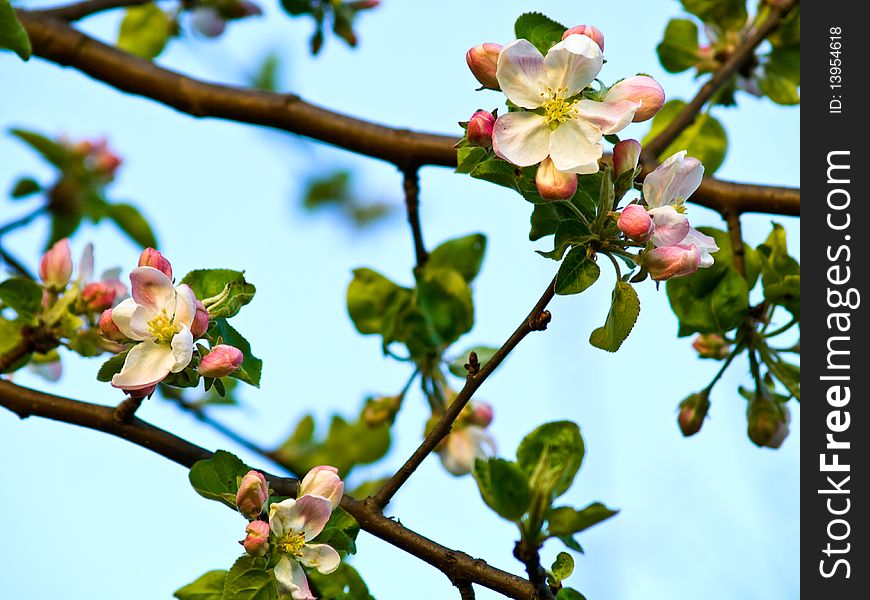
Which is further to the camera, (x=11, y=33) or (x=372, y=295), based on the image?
(x=372, y=295)

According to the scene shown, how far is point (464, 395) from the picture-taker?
1.50 m

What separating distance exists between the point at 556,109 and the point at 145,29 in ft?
7.25

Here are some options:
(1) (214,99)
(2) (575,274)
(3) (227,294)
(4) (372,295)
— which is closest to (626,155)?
(2) (575,274)

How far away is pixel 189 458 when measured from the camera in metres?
1.71

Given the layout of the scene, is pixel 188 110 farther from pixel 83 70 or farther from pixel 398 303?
pixel 398 303

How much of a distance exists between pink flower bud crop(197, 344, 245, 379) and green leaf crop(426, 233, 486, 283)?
1.23 m

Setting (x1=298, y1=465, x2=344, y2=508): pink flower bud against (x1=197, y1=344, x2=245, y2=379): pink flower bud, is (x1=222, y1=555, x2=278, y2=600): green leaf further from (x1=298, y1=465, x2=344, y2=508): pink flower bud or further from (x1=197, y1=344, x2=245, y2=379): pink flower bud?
(x1=197, y1=344, x2=245, y2=379): pink flower bud

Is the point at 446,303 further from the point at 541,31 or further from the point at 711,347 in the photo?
the point at 541,31

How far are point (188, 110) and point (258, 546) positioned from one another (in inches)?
59.3

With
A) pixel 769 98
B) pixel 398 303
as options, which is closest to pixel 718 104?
pixel 769 98

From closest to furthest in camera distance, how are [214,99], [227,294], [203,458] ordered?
[227,294], [203,458], [214,99]

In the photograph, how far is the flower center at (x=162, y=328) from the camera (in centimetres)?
150

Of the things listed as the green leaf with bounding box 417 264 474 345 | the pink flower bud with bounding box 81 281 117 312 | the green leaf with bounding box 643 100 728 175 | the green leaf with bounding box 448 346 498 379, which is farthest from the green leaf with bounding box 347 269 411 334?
the green leaf with bounding box 643 100 728 175

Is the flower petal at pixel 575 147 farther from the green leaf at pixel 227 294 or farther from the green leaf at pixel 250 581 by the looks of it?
the green leaf at pixel 250 581
